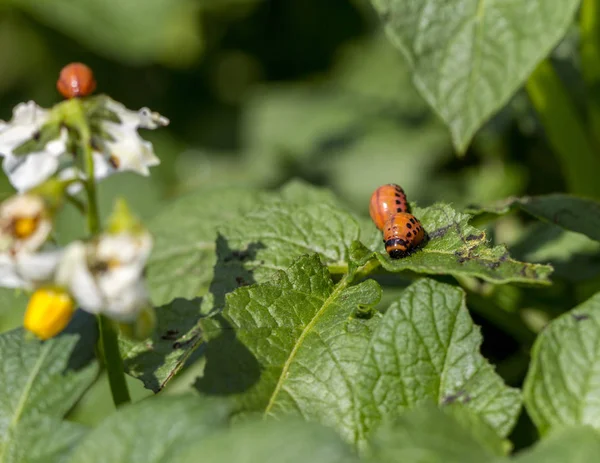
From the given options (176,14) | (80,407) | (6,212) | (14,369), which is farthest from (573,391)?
(176,14)

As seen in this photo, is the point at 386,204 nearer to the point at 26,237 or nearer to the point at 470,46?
the point at 470,46

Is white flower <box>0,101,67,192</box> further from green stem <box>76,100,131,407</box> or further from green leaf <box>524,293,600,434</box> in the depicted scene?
green leaf <box>524,293,600,434</box>

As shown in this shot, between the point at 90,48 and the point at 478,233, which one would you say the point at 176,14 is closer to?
the point at 90,48

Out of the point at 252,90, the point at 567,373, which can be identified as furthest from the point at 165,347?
the point at 252,90

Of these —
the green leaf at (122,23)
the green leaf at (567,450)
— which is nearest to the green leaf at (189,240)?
the green leaf at (567,450)

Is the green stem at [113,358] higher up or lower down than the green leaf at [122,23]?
lower down

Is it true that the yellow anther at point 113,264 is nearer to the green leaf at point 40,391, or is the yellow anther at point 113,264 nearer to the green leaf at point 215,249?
the green leaf at point 40,391
